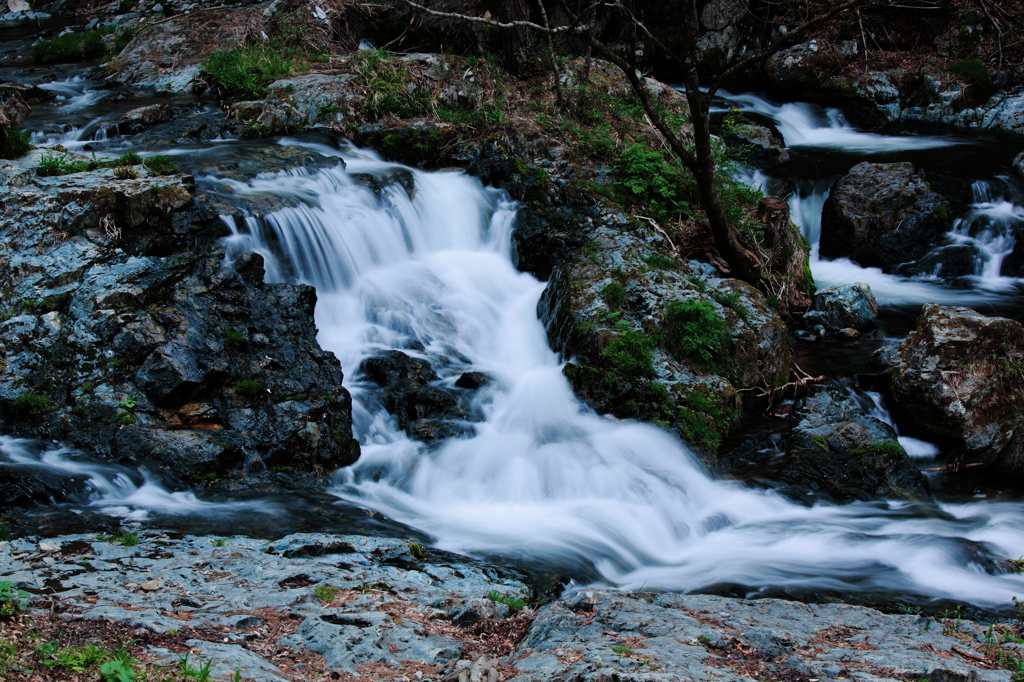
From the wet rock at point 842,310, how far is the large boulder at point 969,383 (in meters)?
1.54

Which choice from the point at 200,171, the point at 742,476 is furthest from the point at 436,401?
the point at 200,171

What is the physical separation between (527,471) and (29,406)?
414 cm

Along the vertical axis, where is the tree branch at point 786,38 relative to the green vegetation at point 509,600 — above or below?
above

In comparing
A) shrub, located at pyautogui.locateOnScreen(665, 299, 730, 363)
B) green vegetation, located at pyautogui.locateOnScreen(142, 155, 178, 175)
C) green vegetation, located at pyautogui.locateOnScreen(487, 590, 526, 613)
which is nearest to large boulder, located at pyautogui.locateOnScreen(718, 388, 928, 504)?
shrub, located at pyautogui.locateOnScreen(665, 299, 730, 363)

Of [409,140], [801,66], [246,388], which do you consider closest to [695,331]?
[246,388]

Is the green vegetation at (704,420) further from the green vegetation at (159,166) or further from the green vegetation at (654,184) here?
the green vegetation at (159,166)

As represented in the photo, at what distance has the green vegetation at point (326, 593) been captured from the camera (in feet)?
12.3

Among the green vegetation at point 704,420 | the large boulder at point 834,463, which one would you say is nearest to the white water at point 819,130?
the large boulder at point 834,463

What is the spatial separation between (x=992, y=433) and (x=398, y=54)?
1081 centimetres

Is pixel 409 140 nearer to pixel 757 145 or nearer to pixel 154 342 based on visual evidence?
pixel 154 342

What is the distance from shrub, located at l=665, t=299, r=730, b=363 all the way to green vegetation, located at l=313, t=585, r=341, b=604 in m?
4.67

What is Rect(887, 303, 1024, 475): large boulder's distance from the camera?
671 cm

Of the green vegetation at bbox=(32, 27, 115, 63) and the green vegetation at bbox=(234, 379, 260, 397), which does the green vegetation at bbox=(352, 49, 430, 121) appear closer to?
the green vegetation at bbox=(234, 379, 260, 397)

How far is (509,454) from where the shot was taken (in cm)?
661
